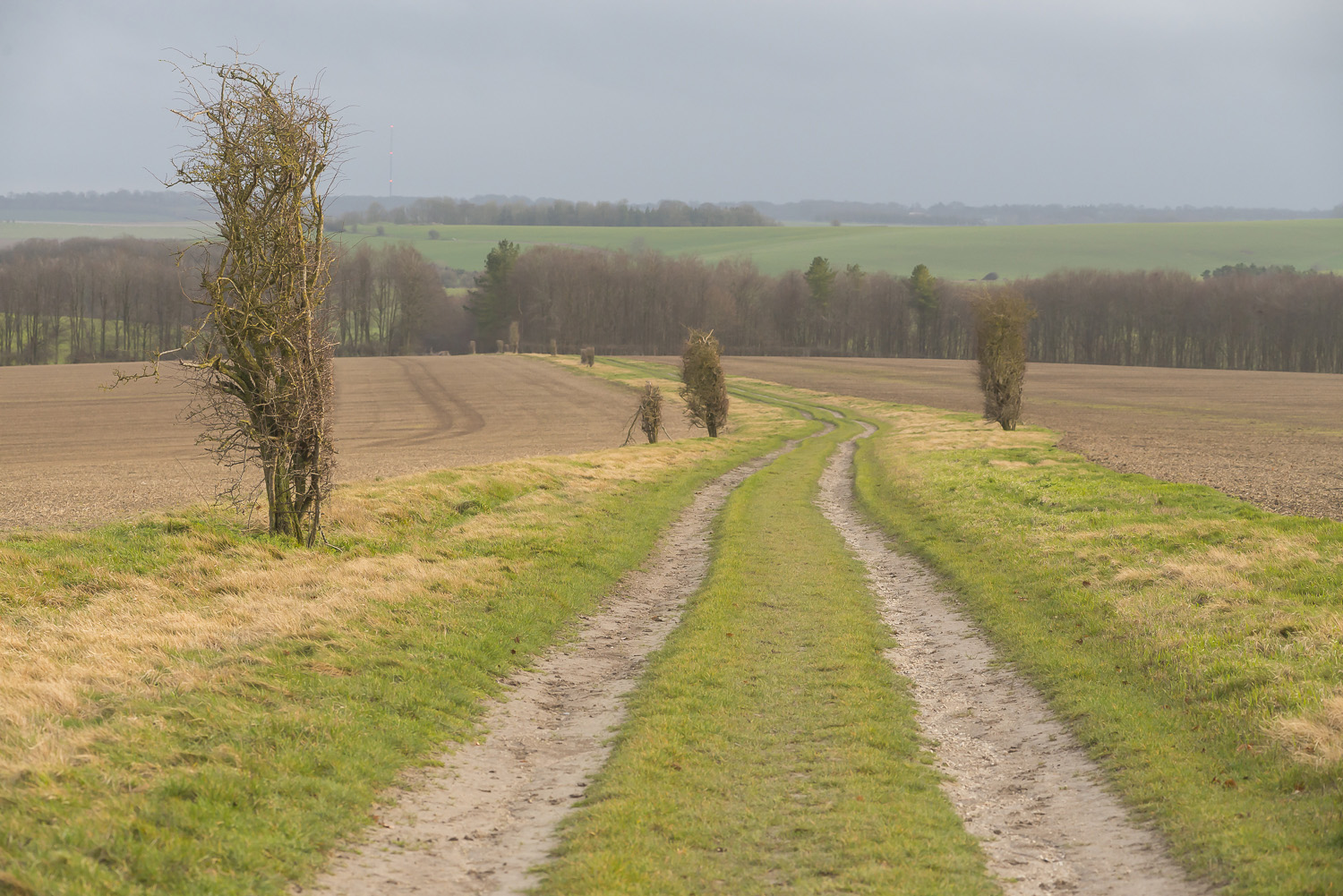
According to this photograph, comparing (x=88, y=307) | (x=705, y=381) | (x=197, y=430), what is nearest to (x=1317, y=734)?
(x=705, y=381)

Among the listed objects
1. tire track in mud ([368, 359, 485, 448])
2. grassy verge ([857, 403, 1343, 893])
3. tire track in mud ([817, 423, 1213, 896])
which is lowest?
tire track in mud ([817, 423, 1213, 896])

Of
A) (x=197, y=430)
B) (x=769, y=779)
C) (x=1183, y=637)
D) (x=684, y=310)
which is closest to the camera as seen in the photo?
(x=769, y=779)

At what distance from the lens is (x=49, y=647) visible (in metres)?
10.3

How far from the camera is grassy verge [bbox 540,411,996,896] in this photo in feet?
21.9

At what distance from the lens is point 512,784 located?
8.60 m

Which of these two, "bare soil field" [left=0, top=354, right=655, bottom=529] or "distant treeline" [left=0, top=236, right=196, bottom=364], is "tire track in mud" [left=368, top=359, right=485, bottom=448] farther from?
"distant treeline" [left=0, top=236, right=196, bottom=364]

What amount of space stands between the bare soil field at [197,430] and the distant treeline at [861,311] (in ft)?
179

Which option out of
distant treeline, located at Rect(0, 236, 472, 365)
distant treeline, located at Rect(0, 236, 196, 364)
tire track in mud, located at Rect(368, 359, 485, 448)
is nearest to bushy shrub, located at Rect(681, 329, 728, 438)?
tire track in mud, located at Rect(368, 359, 485, 448)

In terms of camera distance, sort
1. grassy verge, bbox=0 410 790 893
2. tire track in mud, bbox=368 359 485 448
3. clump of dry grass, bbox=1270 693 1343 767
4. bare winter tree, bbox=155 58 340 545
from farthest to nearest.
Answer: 1. tire track in mud, bbox=368 359 485 448
2. bare winter tree, bbox=155 58 340 545
3. clump of dry grass, bbox=1270 693 1343 767
4. grassy verge, bbox=0 410 790 893

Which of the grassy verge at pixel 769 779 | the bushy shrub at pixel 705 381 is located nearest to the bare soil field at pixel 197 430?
the bushy shrub at pixel 705 381

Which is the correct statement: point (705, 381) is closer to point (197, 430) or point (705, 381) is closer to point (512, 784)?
point (197, 430)

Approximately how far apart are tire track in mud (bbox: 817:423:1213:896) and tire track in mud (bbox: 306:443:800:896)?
3.50 metres

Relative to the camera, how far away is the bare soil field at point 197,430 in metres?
27.9

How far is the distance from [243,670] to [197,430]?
50.0 meters
